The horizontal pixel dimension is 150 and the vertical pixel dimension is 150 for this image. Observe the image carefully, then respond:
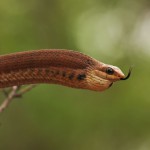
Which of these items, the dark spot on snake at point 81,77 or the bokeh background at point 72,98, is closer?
the dark spot on snake at point 81,77

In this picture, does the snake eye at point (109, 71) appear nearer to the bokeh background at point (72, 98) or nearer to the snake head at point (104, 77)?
the snake head at point (104, 77)

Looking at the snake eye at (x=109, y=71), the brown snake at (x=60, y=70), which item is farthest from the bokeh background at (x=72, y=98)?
the snake eye at (x=109, y=71)

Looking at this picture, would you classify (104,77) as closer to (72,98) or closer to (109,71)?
(109,71)

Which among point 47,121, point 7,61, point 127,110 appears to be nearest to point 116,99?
point 127,110

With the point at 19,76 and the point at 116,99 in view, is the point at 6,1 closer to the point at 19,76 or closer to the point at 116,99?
the point at 116,99

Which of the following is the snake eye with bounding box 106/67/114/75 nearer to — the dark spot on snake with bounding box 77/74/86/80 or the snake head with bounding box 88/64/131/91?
the snake head with bounding box 88/64/131/91

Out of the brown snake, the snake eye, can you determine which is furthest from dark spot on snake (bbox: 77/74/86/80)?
the snake eye
